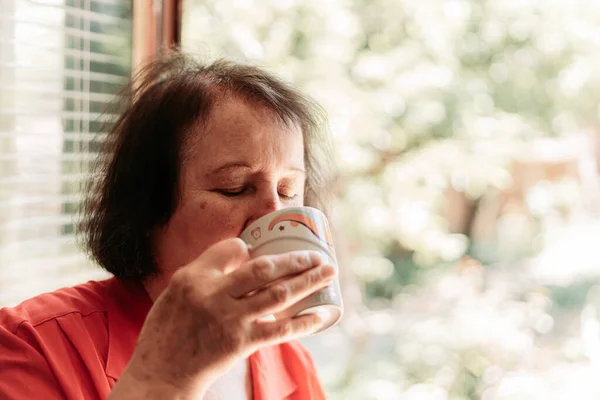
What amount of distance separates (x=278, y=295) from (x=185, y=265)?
0.99 ft

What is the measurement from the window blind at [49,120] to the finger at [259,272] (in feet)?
2.60

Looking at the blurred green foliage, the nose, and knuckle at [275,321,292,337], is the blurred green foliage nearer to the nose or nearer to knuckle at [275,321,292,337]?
the nose

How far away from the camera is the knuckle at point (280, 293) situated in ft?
2.45

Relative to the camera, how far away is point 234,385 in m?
1.20

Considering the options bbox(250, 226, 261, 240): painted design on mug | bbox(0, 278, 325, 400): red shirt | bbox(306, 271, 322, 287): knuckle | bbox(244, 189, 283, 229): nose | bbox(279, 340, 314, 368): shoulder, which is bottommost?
bbox(279, 340, 314, 368): shoulder

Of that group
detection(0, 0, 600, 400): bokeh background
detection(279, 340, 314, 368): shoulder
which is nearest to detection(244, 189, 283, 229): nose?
detection(279, 340, 314, 368): shoulder

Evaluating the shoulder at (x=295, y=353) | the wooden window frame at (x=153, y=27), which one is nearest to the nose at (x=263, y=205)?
the shoulder at (x=295, y=353)

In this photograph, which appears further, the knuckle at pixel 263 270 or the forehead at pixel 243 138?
the forehead at pixel 243 138

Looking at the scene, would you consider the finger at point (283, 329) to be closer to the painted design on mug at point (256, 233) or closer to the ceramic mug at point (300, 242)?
the ceramic mug at point (300, 242)

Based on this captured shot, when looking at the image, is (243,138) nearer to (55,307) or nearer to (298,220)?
(298,220)

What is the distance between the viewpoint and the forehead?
107 cm

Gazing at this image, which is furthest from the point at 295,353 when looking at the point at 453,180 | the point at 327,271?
the point at 453,180

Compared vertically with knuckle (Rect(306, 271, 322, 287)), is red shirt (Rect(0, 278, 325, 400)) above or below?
below

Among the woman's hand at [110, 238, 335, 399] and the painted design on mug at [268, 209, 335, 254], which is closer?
the woman's hand at [110, 238, 335, 399]
